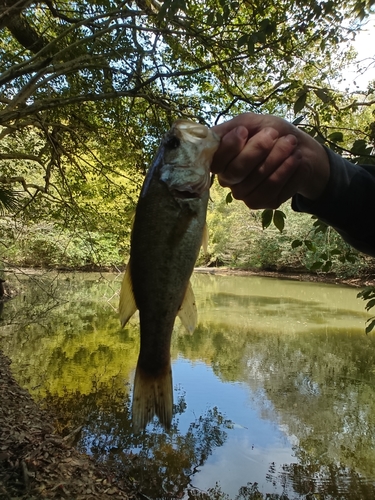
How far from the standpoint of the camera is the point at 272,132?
1.49 metres

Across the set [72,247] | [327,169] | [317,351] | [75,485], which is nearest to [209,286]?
[72,247]

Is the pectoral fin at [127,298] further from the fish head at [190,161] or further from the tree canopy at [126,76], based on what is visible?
the tree canopy at [126,76]

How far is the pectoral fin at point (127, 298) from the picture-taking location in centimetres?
156

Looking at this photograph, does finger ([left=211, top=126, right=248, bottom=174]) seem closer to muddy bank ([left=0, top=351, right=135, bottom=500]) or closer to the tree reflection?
muddy bank ([left=0, top=351, right=135, bottom=500])

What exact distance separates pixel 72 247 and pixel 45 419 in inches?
372

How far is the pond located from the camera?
5574 millimetres

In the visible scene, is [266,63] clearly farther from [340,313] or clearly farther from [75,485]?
[340,313]

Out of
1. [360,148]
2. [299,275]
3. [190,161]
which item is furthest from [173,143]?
[299,275]

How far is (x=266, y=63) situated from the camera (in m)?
6.68

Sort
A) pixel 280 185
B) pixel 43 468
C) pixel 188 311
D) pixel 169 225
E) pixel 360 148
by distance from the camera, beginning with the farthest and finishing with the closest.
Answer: pixel 43 468 < pixel 360 148 < pixel 188 311 < pixel 280 185 < pixel 169 225

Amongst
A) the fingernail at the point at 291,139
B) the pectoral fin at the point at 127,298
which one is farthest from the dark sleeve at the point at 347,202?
the pectoral fin at the point at 127,298

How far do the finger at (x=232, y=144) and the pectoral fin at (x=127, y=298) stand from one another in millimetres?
552

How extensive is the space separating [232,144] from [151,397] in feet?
3.38

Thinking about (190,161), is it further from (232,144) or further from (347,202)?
(347,202)
